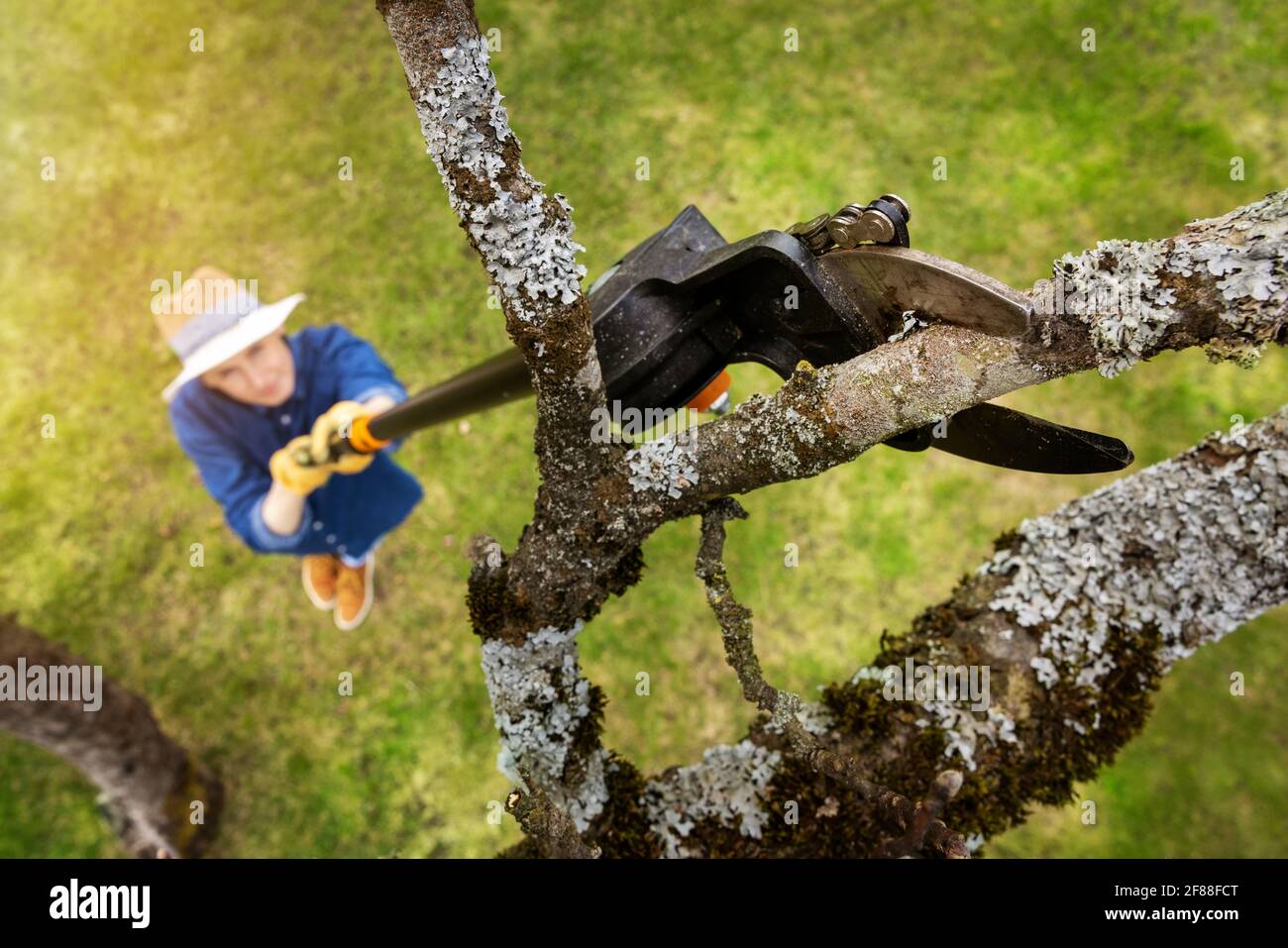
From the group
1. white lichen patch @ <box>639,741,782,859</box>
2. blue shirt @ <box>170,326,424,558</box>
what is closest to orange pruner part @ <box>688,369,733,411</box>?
white lichen patch @ <box>639,741,782,859</box>

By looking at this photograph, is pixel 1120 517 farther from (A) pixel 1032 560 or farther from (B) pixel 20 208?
(B) pixel 20 208

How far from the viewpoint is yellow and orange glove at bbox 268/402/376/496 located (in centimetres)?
278

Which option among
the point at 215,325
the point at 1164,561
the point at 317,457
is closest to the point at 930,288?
the point at 1164,561

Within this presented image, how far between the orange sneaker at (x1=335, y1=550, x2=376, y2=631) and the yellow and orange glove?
116 cm

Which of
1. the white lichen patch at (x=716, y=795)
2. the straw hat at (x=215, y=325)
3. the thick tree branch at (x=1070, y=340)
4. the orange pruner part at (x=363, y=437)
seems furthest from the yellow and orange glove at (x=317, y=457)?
the thick tree branch at (x=1070, y=340)

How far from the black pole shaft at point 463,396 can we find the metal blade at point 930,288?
2.50ft

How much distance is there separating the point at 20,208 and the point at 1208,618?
6137 mm

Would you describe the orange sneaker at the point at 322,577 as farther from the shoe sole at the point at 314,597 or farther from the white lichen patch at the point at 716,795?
the white lichen patch at the point at 716,795

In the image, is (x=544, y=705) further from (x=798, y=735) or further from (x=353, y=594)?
(x=353, y=594)

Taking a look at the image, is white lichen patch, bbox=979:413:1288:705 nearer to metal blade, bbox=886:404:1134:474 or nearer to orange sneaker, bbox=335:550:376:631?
metal blade, bbox=886:404:1134:474

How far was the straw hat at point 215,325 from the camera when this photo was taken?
9.68 ft
